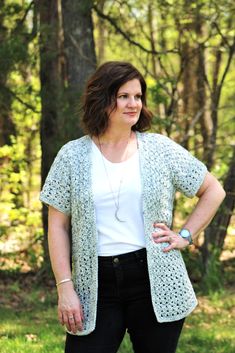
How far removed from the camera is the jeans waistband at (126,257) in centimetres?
277

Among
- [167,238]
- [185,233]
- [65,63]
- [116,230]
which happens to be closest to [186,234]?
[185,233]

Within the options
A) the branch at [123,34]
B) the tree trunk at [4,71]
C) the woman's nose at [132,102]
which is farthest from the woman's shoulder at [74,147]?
the branch at [123,34]

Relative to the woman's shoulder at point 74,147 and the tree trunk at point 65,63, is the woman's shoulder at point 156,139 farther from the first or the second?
the tree trunk at point 65,63

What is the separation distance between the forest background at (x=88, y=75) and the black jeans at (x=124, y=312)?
3840 mm

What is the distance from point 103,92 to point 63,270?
79 cm

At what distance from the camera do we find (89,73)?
6.93 meters

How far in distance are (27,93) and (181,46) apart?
1.77 metres

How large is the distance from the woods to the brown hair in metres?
3.52

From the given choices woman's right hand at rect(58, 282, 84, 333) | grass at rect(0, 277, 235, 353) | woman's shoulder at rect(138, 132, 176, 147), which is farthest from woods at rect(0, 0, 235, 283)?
woman's right hand at rect(58, 282, 84, 333)

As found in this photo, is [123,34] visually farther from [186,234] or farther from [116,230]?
[116,230]

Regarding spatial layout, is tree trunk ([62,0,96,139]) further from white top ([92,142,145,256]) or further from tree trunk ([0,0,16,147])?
white top ([92,142,145,256])

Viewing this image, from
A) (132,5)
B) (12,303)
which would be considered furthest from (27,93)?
(12,303)

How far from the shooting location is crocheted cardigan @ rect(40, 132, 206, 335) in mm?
2791

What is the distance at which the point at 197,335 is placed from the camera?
17.4ft
